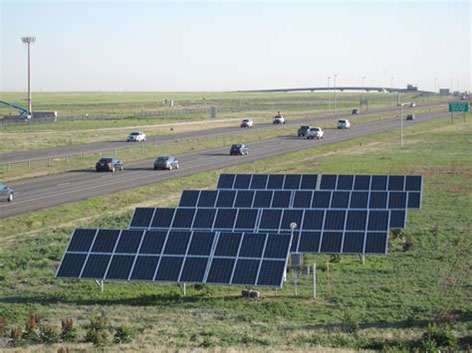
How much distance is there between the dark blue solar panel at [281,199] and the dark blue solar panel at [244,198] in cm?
115

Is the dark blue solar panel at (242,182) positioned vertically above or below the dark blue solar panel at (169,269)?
above

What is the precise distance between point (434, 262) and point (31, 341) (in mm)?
17244

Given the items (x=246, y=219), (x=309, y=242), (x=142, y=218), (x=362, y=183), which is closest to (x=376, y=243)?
(x=309, y=242)

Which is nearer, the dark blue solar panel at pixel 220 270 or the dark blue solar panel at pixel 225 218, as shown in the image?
the dark blue solar panel at pixel 220 270

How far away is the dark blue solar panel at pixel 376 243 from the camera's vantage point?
32.2 meters

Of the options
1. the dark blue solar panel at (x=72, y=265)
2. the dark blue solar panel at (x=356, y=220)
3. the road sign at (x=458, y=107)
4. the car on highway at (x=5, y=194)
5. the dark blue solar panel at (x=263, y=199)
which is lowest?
the car on highway at (x=5, y=194)

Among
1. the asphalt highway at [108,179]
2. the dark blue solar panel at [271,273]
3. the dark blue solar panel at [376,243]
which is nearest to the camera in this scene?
the dark blue solar panel at [271,273]

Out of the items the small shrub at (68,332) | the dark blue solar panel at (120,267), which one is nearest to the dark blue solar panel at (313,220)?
the dark blue solar panel at (120,267)

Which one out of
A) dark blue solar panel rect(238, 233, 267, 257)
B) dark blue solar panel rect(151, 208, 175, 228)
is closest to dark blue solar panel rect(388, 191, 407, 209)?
dark blue solar panel rect(151, 208, 175, 228)

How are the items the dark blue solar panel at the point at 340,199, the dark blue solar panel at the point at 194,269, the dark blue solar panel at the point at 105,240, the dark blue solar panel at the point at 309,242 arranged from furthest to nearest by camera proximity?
1. the dark blue solar panel at the point at 340,199
2. the dark blue solar panel at the point at 309,242
3. the dark blue solar panel at the point at 105,240
4. the dark blue solar panel at the point at 194,269

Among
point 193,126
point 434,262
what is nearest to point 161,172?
point 434,262

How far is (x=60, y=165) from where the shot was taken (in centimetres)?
7731

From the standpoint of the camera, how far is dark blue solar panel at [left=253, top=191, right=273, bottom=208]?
40812 mm

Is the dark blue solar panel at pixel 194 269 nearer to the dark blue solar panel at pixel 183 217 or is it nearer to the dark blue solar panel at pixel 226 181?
the dark blue solar panel at pixel 183 217
